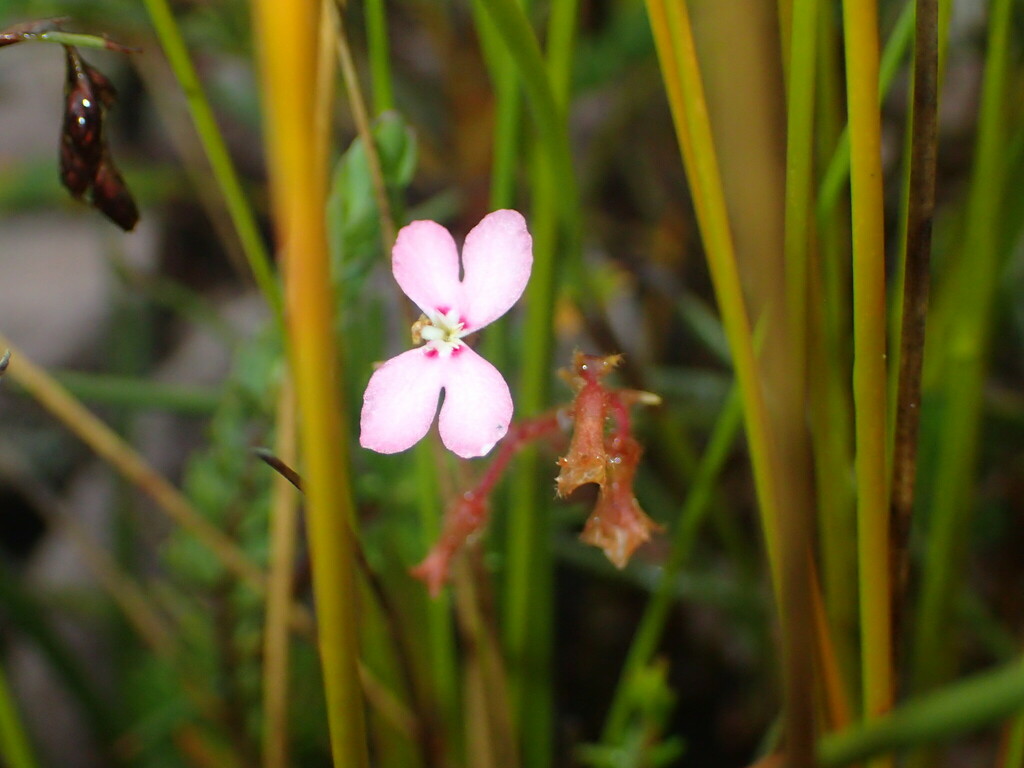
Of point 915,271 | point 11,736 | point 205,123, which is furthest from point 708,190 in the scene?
point 11,736

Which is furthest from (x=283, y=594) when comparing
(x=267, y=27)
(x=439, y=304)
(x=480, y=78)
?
(x=480, y=78)

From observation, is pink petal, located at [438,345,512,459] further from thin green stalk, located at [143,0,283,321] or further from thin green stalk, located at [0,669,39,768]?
thin green stalk, located at [0,669,39,768]

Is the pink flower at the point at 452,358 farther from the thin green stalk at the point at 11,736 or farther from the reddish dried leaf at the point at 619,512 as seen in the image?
the thin green stalk at the point at 11,736

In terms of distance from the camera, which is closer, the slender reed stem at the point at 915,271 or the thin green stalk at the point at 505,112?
the slender reed stem at the point at 915,271

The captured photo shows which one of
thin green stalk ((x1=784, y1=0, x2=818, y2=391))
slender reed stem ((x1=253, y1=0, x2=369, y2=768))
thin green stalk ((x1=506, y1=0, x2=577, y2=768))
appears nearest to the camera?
slender reed stem ((x1=253, y1=0, x2=369, y2=768))

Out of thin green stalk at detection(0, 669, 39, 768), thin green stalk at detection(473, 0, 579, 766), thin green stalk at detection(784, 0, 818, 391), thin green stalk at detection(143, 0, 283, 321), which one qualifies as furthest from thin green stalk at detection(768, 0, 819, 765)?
thin green stalk at detection(0, 669, 39, 768)

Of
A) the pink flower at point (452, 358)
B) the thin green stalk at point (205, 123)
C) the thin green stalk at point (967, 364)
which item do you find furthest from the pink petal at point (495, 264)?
the thin green stalk at point (967, 364)

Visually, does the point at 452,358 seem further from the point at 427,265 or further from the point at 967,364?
the point at 967,364
